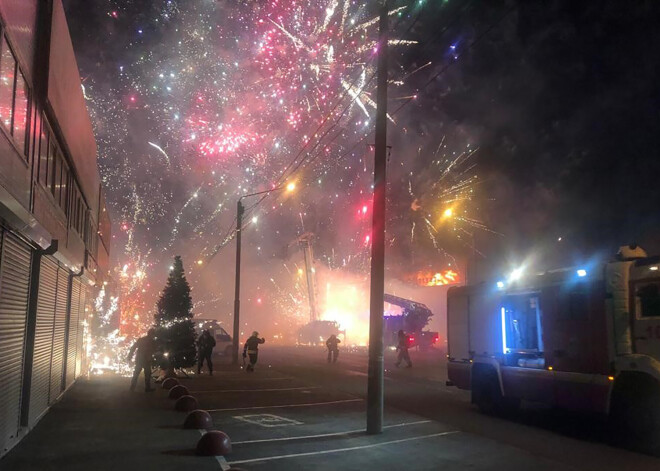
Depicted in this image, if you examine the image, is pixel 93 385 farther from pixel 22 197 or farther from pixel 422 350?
pixel 422 350

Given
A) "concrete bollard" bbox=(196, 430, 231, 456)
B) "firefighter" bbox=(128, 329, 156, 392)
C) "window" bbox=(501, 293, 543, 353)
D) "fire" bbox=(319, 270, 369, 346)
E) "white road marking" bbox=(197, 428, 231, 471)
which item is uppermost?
"fire" bbox=(319, 270, 369, 346)

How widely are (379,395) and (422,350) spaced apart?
30.1 metres

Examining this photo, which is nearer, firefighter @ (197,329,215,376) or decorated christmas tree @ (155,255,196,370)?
firefighter @ (197,329,215,376)

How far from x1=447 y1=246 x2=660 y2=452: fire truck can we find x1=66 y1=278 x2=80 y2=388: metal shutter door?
377 inches

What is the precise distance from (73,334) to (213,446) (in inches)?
369

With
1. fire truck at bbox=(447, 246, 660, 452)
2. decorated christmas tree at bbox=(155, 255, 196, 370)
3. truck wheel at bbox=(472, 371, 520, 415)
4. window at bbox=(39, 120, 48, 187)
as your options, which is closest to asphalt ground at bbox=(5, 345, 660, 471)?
truck wheel at bbox=(472, 371, 520, 415)

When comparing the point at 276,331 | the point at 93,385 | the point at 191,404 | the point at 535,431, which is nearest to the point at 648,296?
the point at 535,431

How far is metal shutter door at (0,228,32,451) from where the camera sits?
717cm

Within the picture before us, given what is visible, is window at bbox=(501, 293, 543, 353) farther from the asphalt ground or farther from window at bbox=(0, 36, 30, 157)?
window at bbox=(0, 36, 30, 157)

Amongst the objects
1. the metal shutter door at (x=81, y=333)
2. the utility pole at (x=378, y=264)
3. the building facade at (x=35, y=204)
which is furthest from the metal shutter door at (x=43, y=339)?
the metal shutter door at (x=81, y=333)

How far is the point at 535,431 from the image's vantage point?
9820mm

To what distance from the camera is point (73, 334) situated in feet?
49.9

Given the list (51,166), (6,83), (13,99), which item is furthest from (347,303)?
(6,83)

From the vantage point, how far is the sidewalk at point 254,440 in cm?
722
